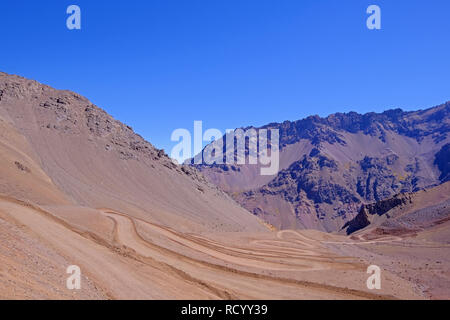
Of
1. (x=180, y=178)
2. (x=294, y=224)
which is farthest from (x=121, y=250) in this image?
(x=294, y=224)

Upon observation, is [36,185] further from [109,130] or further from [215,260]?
[109,130]

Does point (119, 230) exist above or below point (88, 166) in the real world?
below

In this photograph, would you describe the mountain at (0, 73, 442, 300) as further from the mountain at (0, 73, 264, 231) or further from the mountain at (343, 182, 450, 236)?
the mountain at (343, 182, 450, 236)

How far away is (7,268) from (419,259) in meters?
31.9

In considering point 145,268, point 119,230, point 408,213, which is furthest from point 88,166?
point 408,213

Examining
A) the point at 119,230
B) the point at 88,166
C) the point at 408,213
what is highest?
the point at 88,166

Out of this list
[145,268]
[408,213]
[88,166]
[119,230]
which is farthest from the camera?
[408,213]

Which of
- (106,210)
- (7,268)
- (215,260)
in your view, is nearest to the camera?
(7,268)

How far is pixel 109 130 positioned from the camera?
60.2 meters

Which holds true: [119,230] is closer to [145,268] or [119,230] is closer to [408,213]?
[145,268]

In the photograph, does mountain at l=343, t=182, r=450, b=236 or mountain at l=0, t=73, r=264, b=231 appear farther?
mountain at l=343, t=182, r=450, b=236

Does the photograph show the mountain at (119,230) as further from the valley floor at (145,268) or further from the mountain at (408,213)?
the mountain at (408,213)

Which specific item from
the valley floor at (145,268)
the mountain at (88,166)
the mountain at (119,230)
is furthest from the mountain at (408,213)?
the valley floor at (145,268)

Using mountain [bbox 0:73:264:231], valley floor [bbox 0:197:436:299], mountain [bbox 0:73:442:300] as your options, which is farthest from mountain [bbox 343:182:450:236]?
valley floor [bbox 0:197:436:299]
